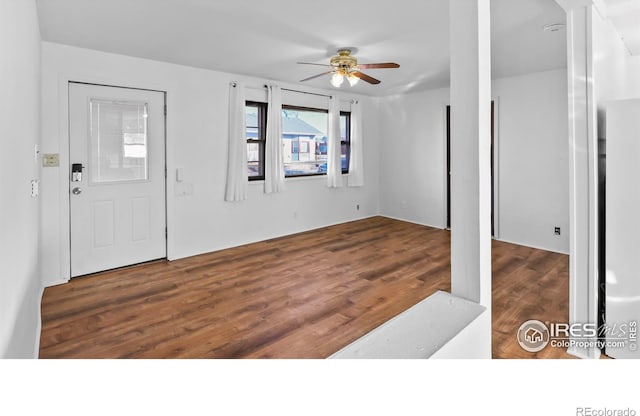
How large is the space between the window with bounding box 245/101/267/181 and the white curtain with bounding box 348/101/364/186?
74.6 inches

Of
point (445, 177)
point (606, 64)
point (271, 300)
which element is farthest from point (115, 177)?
point (445, 177)

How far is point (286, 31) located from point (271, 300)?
248 centimetres

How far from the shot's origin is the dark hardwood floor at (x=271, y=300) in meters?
2.48

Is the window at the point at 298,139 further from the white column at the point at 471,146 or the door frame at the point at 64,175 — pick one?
the white column at the point at 471,146

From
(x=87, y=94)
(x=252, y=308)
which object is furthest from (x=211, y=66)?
(x=252, y=308)

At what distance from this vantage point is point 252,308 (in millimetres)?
3057

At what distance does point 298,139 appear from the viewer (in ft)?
19.7

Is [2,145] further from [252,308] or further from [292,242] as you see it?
[292,242]

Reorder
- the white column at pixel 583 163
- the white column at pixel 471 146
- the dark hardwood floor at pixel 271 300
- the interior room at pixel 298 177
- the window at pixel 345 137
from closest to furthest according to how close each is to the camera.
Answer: the white column at pixel 471 146 → the interior room at pixel 298 177 → the white column at pixel 583 163 → the dark hardwood floor at pixel 271 300 → the window at pixel 345 137

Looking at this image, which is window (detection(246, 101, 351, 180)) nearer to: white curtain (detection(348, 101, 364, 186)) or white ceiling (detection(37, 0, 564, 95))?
white curtain (detection(348, 101, 364, 186))

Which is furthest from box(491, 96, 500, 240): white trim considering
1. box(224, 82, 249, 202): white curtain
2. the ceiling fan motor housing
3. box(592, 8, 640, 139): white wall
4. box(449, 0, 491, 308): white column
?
box(449, 0, 491, 308): white column

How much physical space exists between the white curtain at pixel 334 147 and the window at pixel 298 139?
6.0 inches
